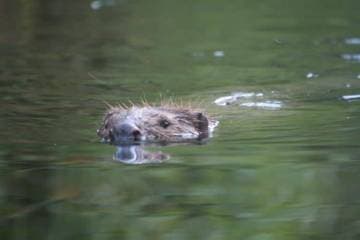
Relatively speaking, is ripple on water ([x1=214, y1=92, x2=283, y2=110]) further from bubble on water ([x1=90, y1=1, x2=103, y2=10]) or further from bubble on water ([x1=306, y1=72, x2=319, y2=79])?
bubble on water ([x1=90, y1=1, x2=103, y2=10])

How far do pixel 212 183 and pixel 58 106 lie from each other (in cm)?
412

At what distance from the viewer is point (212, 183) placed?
693 centimetres

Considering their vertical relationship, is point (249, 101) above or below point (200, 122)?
below

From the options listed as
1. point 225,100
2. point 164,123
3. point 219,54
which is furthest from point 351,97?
point 219,54

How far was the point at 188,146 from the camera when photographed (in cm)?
849

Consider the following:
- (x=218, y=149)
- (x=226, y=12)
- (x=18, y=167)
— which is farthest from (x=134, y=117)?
(x=226, y=12)

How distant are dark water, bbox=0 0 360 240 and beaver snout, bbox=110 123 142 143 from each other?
14 cm

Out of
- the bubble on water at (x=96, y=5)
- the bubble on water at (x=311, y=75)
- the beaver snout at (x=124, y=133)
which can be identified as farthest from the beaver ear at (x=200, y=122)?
the bubble on water at (x=96, y=5)

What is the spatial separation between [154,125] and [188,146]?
0.36m

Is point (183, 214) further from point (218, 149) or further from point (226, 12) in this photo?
point (226, 12)

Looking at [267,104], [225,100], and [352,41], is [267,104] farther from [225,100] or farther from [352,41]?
[352,41]

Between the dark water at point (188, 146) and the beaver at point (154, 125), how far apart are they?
150 mm

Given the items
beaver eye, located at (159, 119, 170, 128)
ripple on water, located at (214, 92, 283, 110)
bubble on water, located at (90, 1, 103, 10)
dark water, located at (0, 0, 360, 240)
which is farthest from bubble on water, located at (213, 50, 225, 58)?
bubble on water, located at (90, 1, 103, 10)

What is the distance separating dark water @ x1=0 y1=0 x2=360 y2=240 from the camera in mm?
5910
